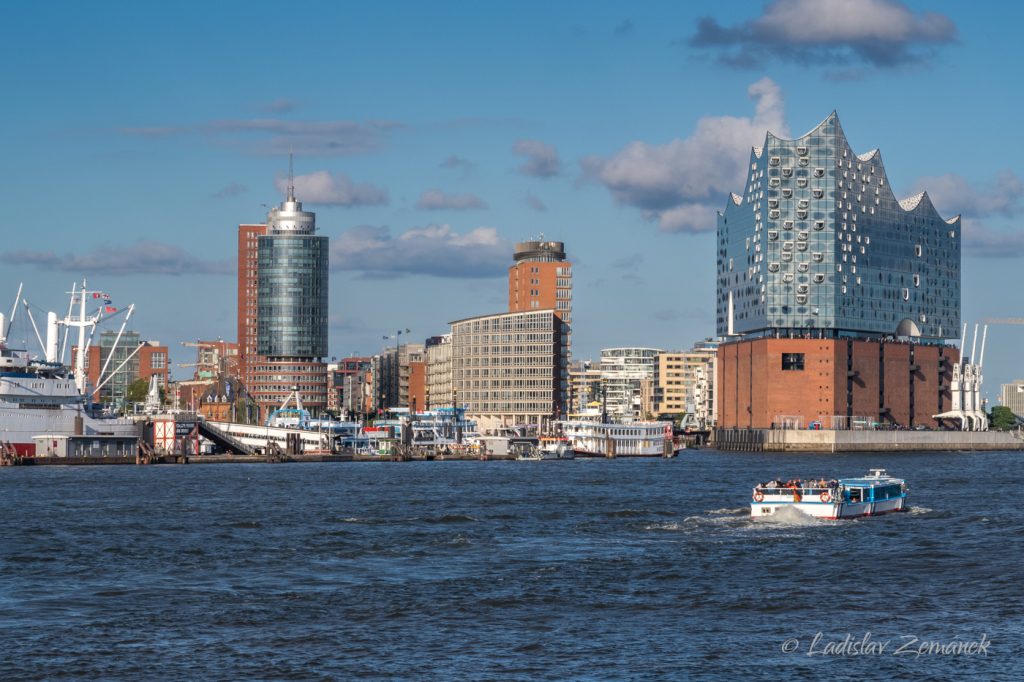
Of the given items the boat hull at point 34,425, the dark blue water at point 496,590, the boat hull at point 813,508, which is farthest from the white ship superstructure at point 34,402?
the boat hull at point 813,508

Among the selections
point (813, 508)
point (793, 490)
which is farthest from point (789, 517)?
point (813, 508)

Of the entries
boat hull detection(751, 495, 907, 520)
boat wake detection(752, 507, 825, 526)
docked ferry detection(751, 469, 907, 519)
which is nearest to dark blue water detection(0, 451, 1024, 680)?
boat wake detection(752, 507, 825, 526)

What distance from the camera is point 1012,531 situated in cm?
8144

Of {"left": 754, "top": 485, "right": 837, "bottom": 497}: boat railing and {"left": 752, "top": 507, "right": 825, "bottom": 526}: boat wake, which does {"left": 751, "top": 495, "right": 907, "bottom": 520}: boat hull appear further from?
{"left": 754, "top": 485, "right": 837, "bottom": 497}: boat railing

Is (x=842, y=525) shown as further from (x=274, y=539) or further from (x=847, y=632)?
(x=847, y=632)

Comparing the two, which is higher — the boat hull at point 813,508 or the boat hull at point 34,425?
the boat hull at point 34,425

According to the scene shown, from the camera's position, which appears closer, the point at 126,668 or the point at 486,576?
the point at 126,668

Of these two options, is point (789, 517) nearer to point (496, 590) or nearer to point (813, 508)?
point (813, 508)

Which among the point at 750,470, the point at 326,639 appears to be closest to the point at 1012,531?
the point at 326,639

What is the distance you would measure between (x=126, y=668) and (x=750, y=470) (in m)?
135

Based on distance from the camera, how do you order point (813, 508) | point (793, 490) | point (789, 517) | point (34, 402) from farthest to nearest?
point (34, 402)
point (813, 508)
point (793, 490)
point (789, 517)

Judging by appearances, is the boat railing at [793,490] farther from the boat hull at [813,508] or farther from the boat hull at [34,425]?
the boat hull at [34,425]

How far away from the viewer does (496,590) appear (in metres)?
57.4

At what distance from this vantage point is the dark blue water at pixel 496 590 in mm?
43500
